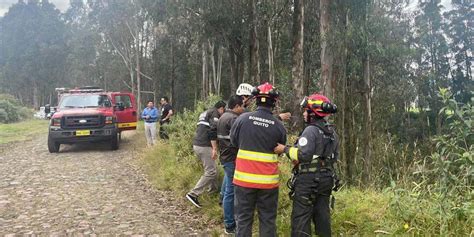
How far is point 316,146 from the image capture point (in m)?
4.59

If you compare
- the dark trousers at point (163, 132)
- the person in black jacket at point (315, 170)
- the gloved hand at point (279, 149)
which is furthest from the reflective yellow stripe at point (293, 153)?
the dark trousers at point (163, 132)

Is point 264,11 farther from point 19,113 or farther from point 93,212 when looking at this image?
point 19,113

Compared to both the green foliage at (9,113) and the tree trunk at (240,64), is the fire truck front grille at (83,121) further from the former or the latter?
the green foliage at (9,113)

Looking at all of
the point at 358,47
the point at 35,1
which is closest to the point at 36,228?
the point at 358,47

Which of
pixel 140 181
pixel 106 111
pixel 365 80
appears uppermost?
pixel 365 80

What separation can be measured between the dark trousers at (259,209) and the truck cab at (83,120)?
10.0 meters

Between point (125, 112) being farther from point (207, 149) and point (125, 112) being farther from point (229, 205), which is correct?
point (229, 205)

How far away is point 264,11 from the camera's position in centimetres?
2169

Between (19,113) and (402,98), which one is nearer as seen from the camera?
(402,98)

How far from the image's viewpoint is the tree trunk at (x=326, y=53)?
1472 centimetres

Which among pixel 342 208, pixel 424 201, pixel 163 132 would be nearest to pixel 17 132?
pixel 163 132

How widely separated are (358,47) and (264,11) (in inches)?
291

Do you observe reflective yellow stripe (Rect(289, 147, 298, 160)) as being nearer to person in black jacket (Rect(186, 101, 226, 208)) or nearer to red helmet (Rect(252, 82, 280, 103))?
red helmet (Rect(252, 82, 280, 103))

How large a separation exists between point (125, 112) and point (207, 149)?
9.79m
